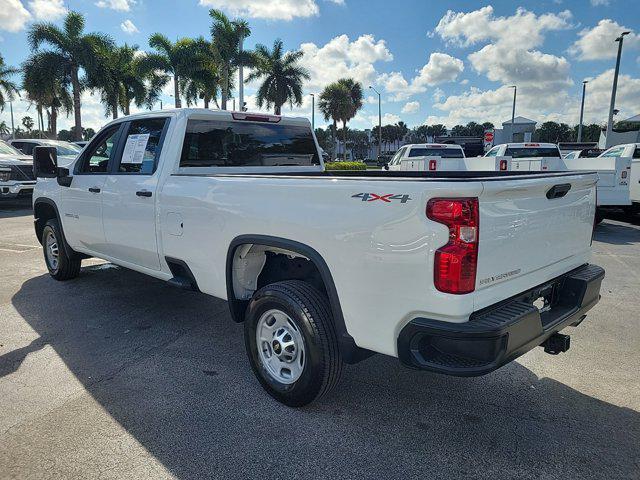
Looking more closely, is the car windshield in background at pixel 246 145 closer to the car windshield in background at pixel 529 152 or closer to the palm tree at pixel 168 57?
the car windshield in background at pixel 529 152

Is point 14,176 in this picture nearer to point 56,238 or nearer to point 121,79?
point 56,238

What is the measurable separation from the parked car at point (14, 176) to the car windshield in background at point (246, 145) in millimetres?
11278

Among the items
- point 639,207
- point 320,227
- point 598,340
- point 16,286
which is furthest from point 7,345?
point 639,207

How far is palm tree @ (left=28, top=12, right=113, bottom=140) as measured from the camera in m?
30.0

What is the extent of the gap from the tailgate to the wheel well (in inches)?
215

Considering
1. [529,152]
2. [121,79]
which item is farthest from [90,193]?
[121,79]

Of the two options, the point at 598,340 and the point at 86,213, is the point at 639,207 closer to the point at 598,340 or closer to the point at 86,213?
the point at 598,340

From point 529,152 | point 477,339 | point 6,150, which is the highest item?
point 529,152

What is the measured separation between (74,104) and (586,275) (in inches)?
1457

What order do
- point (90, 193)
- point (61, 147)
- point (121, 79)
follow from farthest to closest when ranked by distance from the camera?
1. point (121, 79)
2. point (61, 147)
3. point (90, 193)

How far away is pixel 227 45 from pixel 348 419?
3366 centimetres

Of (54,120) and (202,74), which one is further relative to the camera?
(54,120)

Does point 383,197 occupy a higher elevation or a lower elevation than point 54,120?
lower

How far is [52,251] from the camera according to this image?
6.21 m
